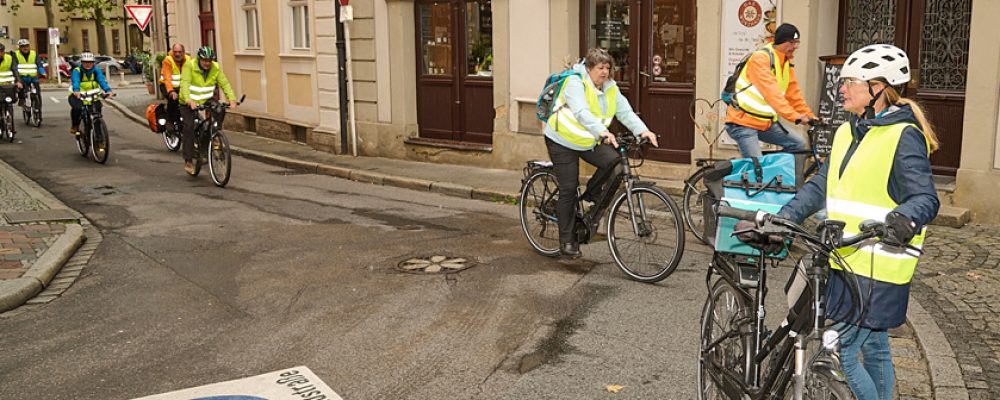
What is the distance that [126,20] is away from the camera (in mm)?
71375

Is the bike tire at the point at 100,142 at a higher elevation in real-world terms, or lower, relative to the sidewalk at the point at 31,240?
higher

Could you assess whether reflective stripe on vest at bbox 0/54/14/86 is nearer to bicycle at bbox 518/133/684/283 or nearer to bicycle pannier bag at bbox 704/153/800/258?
bicycle at bbox 518/133/684/283

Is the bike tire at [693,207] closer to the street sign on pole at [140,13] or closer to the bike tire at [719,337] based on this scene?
the bike tire at [719,337]

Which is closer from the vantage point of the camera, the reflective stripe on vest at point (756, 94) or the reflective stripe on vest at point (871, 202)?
the reflective stripe on vest at point (871, 202)

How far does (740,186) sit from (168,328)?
12.7ft

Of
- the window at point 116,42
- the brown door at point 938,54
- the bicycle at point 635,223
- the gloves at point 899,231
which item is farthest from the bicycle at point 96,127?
the window at point 116,42

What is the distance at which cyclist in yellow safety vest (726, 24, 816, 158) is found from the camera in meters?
8.77

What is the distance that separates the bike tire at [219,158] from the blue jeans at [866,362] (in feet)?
34.5

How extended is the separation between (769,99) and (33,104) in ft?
62.1

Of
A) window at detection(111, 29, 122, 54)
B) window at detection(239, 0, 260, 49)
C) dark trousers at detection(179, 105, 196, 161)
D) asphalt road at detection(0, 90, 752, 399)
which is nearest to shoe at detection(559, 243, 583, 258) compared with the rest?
asphalt road at detection(0, 90, 752, 399)

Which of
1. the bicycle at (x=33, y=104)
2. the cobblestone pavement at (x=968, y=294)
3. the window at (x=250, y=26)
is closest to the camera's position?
the cobblestone pavement at (x=968, y=294)

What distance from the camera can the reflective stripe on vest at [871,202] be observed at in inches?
153

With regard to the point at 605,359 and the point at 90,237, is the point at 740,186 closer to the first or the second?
the point at 605,359

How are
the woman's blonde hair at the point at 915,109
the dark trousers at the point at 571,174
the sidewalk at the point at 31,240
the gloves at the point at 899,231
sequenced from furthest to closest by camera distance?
the dark trousers at the point at 571,174, the sidewalk at the point at 31,240, the woman's blonde hair at the point at 915,109, the gloves at the point at 899,231
